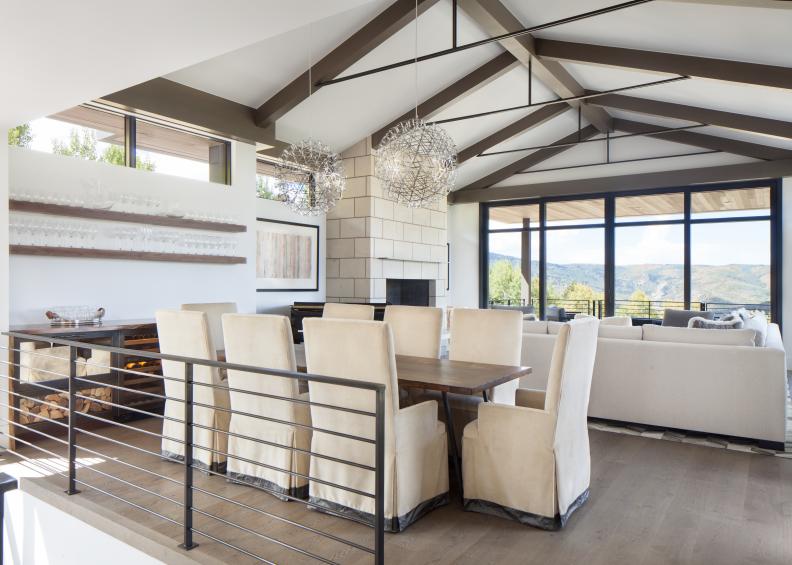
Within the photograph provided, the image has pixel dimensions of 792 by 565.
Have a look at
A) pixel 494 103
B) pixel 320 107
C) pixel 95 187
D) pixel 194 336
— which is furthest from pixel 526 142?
pixel 194 336

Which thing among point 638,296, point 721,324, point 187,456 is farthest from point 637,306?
point 187,456

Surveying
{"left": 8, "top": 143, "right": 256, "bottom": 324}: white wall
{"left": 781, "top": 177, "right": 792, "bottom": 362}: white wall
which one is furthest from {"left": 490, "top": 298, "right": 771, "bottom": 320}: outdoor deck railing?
{"left": 8, "top": 143, "right": 256, "bottom": 324}: white wall

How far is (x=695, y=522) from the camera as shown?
2.70 m

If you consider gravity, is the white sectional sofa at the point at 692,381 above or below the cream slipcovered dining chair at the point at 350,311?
below

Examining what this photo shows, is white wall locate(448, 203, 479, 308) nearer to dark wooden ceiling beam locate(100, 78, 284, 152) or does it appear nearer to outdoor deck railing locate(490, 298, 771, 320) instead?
outdoor deck railing locate(490, 298, 771, 320)

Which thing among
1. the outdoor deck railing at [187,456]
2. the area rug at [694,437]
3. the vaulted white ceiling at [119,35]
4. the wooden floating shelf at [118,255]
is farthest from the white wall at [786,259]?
the vaulted white ceiling at [119,35]

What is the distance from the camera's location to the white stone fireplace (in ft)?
24.9

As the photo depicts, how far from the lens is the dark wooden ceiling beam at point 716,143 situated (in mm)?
7984

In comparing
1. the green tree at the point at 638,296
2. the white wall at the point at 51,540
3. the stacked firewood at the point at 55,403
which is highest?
the green tree at the point at 638,296

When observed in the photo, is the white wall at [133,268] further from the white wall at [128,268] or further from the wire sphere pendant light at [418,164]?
the wire sphere pendant light at [418,164]

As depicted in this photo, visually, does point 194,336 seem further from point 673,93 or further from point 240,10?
point 673,93

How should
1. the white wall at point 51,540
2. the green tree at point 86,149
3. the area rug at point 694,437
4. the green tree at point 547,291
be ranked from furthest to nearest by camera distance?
the green tree at point 547,291
the green tree at point 86,149
the area rug at point 694,437
the white wall at point 51,540

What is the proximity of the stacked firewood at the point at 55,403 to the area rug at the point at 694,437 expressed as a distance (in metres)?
3.84

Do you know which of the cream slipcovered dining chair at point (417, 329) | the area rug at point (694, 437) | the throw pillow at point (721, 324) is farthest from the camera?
the throw pillow at point (721, 324)
